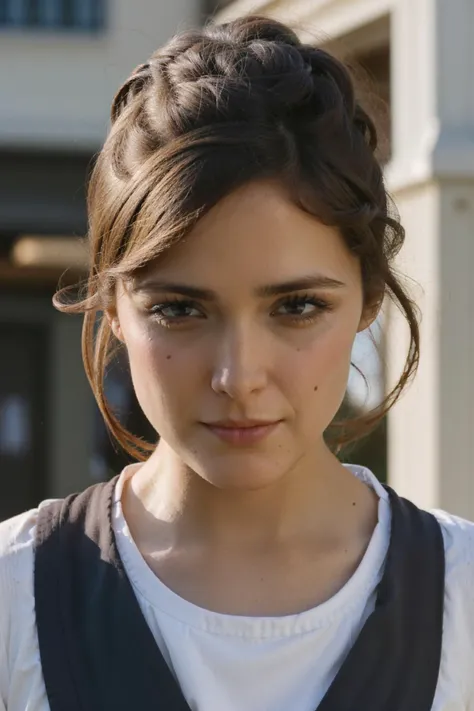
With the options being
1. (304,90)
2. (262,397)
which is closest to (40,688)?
(262,397)

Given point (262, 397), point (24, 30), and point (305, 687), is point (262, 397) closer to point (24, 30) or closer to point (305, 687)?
point (305, 687)

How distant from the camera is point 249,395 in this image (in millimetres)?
1244

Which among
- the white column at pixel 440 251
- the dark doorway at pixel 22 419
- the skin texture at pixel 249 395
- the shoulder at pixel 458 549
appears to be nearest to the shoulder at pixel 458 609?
the shoulder at pixel 458 549

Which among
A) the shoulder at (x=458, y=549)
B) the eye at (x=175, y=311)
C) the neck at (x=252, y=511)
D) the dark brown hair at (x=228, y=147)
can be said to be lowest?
the shoulder at (x=458, y=549)

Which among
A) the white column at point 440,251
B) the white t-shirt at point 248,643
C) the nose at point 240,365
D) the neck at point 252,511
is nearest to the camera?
the nose at point 240,365

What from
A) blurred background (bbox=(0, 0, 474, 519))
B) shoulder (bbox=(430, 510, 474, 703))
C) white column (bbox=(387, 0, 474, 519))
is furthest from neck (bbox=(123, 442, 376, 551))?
white column (bbox=(387, 0, 474, 519))

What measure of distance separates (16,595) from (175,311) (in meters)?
0.37

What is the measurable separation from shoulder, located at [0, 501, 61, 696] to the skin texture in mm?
130

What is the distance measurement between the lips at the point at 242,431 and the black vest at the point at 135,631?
9.2 inches

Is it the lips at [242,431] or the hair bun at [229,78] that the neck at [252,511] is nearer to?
the lips at [242,431]

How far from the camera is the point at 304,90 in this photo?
4.44ft

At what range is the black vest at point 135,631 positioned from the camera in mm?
1313

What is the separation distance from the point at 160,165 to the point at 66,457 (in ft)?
18.0

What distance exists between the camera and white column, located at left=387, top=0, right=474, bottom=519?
3.73 meters
